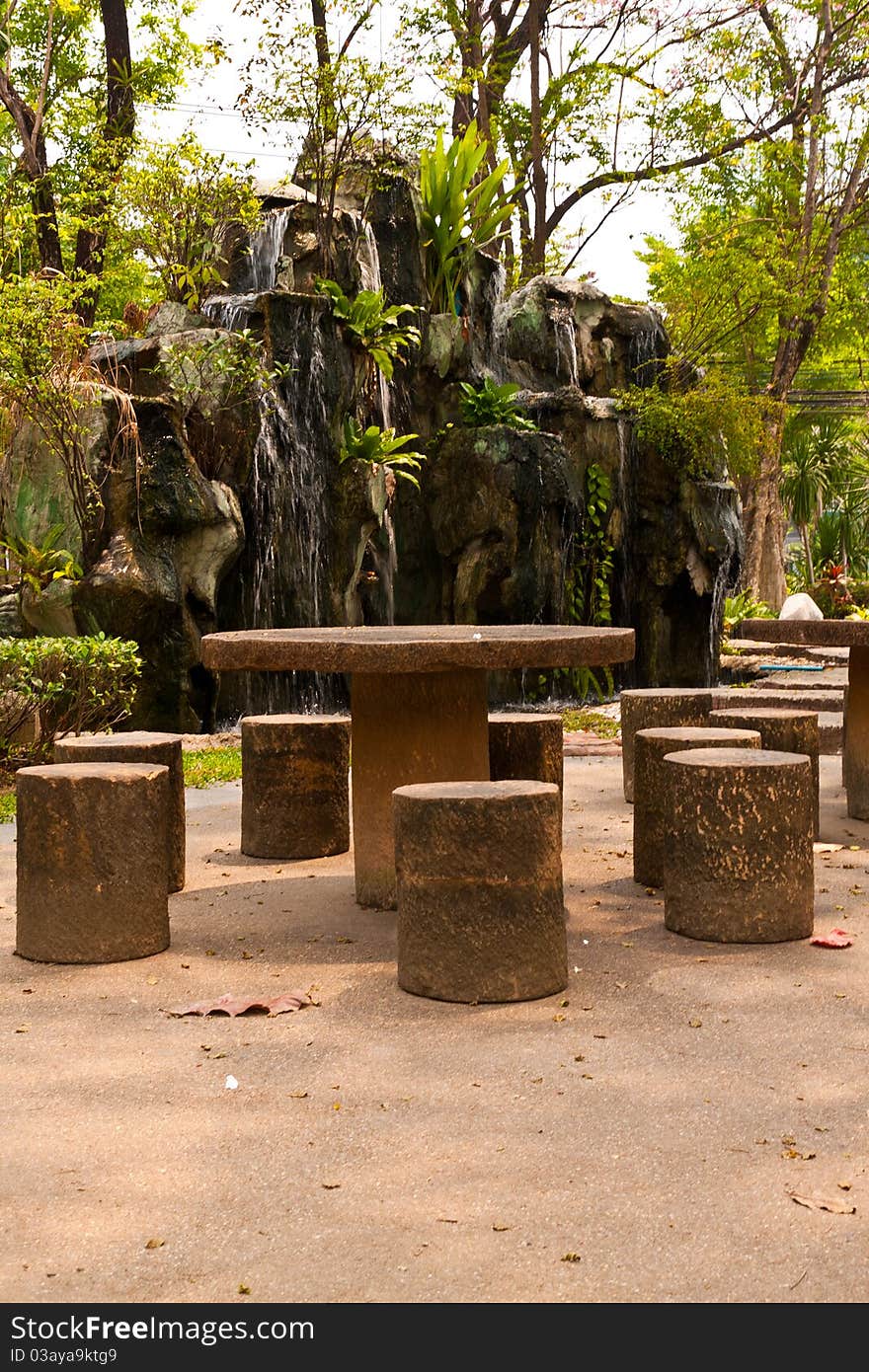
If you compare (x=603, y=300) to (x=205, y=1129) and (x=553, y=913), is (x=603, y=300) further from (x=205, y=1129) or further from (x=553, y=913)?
(x=205, y=1129)

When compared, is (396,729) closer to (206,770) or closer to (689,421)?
(206,770)

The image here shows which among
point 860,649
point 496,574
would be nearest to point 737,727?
point 860,649

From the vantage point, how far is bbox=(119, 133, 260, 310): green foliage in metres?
14.6

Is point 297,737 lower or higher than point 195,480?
lower

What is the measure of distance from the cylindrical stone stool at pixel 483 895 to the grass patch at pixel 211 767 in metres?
4.92

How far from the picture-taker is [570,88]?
22.1 metres

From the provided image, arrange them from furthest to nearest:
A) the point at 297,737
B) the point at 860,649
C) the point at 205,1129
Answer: the point at 860,649 < the point at 297,737 < the point at 205,1129

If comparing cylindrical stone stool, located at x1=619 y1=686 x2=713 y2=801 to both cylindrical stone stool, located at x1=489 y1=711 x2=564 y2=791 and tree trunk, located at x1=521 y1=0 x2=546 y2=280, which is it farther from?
tree trunk, located at x1=521 y1=0 x2=546 y2=280

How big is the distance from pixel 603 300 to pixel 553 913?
1662cm

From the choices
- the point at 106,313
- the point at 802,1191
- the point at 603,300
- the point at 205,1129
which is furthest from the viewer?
the point at 106,313

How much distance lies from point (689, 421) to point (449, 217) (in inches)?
157

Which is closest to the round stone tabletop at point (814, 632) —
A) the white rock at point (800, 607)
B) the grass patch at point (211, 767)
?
the grass patch at point (211, 767)

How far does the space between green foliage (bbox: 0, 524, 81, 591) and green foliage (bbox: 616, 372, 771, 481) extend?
8542mm

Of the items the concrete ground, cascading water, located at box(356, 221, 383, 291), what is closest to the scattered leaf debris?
the concrete ground
